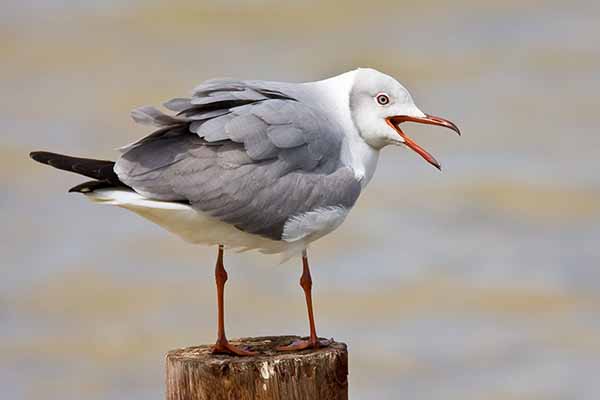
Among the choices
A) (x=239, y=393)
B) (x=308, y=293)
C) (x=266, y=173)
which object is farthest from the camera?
(x=308, y=293)

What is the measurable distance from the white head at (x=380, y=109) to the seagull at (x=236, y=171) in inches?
8.5

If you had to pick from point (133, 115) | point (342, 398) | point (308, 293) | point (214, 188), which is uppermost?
point (133, 115)

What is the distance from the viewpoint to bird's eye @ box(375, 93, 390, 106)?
496 centimetres

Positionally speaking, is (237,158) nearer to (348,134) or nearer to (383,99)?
(348,134)

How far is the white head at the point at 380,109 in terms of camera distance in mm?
4922

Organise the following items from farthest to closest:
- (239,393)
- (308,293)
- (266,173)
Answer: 1. (308,293)
2. (266,173)
3. (239,393)

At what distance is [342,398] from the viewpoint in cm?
436

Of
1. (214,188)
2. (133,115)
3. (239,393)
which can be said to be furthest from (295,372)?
(133,115)

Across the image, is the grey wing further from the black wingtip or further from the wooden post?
the wooden post

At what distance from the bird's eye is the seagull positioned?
316mm

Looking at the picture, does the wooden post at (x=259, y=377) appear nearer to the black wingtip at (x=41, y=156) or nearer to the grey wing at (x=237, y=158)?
the grey wing at (x=237, y=158)

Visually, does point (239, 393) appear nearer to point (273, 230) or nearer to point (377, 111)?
point (273, 230)

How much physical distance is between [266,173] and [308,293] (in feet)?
2.24

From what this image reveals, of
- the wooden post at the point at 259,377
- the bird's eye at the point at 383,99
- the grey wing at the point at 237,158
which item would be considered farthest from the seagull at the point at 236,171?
the bird's eye at the point at 383,99
